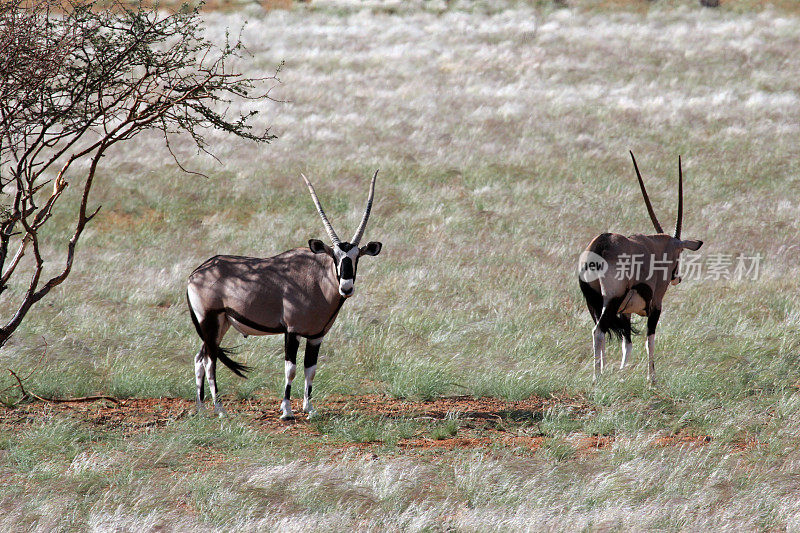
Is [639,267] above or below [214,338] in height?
above

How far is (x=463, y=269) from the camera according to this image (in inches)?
608

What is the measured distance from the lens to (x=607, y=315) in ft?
31.8

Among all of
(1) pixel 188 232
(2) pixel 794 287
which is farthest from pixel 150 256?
(2) pixel 794 287

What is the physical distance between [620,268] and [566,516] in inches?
163

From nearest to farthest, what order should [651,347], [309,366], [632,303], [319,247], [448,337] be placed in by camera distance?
[319,247], [309,366], [651,347], [632,303], [448,337]

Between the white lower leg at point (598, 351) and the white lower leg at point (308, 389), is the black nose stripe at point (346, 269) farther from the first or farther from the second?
the white lower leg at point (598, 351)

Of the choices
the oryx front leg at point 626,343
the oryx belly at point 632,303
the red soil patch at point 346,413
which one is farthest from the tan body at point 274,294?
the oryx front leg at point 626,343

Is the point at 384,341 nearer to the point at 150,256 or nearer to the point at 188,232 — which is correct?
the point at 150,256

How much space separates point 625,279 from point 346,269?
141 inches

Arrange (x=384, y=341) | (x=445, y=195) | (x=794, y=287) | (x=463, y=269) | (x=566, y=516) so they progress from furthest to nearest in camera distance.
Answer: (x=445, y=195) → (x=463, y=269) → (x=794, y=287) → (x=384, y=341) → (x=566, y=516)

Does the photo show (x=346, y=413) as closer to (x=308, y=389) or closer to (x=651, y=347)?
(x=308, y=389)

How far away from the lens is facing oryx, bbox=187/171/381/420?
8.43 m

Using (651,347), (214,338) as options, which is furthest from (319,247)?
(651,347)

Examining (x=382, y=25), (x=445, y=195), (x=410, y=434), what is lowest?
(x=410, y=434)
